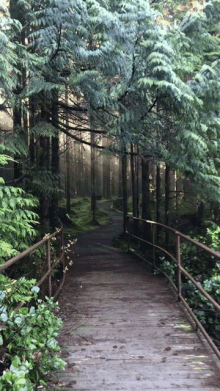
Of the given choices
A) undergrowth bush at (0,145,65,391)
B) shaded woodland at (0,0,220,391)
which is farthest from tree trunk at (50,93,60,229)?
undergrowth bush at (0,145,65,391)

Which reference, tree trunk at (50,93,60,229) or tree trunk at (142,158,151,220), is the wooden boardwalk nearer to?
tree trunk at (50,93,60,229)

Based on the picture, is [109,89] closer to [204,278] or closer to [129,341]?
[204,278]

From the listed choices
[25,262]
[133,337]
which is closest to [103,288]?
[25,262]

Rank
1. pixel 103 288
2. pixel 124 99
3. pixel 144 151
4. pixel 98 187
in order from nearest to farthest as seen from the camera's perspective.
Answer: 1. pixel 103 288
2. pixel 124 99
3. pixel 144 151
4. pixel 98 187

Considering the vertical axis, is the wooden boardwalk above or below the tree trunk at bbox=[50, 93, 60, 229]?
below

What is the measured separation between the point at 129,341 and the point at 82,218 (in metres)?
18.8

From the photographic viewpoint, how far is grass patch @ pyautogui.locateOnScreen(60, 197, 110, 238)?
716 inches

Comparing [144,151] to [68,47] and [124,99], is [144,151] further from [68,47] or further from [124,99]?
[68,47]

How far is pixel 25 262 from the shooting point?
6328 millimetres

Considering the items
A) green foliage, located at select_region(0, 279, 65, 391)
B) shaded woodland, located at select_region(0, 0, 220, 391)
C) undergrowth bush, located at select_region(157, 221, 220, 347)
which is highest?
shaded woodland, located at select_region(0, 0, 220, 391)

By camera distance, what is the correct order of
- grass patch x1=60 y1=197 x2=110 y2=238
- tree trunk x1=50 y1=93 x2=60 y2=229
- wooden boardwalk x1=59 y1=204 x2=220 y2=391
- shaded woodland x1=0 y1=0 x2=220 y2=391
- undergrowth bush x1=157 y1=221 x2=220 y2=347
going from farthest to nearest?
grass patch x1=60 y1=197 x2=110 y2=238 → tree trunk x1=50 y1=93 x2=60 y2=229 → shaded woodland x1=0 y1=0 x2=220 y2=391 → undergrowth bush x1=157 y1=221 x2=220 y2=347 → wooden boardwalk x1=59 y1=204 x2=220 y2=391

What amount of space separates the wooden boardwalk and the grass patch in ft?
35.1

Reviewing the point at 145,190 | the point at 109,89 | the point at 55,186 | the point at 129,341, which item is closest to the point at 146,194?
the point at 145,190

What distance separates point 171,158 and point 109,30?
2.67 meters
